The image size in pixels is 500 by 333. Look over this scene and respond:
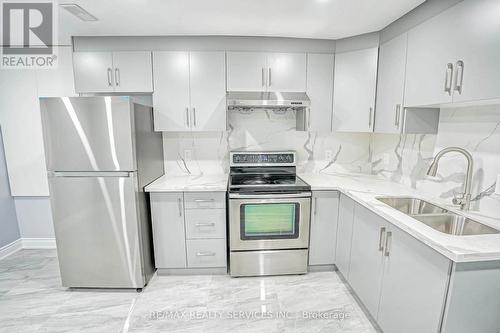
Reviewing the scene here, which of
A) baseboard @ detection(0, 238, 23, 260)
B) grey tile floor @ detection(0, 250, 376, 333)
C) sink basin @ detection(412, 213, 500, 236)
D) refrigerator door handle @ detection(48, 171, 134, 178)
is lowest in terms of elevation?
grey tile floor @ detection(0, 250, 376, 333)

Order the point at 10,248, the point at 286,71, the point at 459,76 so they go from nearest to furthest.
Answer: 1. the point at 459,76
2. the point at 286,71
3. the point at 10,248

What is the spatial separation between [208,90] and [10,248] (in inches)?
117

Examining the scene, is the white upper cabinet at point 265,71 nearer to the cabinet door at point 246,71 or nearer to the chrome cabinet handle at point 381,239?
the cabinet door at point 246,71

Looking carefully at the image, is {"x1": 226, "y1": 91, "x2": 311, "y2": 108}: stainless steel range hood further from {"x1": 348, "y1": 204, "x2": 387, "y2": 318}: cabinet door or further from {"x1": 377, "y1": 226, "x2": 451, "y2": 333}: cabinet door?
{"x1": 377, "y1": 226, "x2": 451, "y2": 333}: cabinet door

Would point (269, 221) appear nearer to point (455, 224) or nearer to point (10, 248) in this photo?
point (455, 224)

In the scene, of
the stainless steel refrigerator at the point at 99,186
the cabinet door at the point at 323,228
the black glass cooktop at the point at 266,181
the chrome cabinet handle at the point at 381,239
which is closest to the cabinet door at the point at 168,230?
the stainless steel refrigerator at the point at 99,186

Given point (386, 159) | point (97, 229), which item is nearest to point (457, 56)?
point (386, 159)

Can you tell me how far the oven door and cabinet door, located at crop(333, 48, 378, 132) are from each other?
2.84ft

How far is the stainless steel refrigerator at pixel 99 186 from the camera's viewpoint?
1923mm

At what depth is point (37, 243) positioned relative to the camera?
9.77 ft

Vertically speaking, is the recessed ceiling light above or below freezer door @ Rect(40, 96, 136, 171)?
above

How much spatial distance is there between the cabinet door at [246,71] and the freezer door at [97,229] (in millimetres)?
1307

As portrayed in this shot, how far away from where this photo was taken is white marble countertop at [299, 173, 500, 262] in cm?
108

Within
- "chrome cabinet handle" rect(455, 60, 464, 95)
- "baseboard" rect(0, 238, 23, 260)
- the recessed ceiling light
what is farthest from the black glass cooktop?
"baseboard" rect(0, 238, 23, 260)
